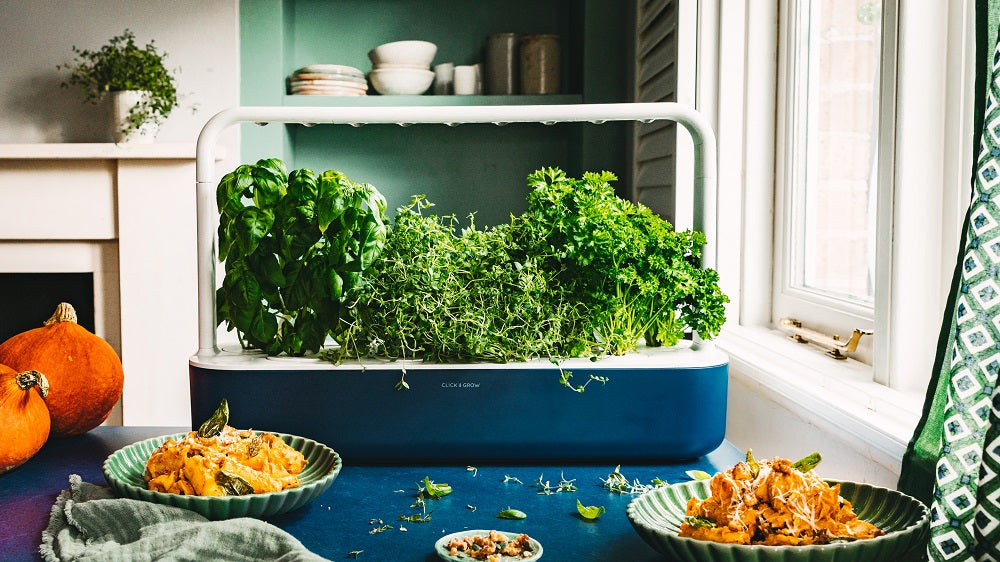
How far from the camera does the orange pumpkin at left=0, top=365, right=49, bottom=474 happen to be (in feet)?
3.36

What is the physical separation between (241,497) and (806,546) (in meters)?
0.52

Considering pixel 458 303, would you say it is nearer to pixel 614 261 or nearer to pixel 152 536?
pixel 614 261

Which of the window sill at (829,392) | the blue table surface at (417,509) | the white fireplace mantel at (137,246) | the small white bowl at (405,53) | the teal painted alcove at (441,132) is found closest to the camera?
the blue table surface at (417,509)

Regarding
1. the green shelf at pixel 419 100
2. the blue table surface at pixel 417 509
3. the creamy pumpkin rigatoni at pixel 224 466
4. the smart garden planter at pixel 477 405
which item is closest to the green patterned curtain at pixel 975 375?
the blue table surface at pixel 417 509

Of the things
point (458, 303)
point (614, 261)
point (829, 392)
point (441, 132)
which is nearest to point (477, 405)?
point (458, 303)

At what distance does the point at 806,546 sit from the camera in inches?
26.5

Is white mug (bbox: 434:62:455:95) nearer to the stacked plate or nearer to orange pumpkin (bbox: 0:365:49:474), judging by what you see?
the stacked plate

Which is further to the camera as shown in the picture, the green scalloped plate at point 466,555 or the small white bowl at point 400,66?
the small white bowl at point 400,66

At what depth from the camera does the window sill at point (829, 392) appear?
3.40 ft

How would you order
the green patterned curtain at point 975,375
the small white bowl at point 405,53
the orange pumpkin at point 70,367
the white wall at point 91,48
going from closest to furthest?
1. the green patterned curtain at point 975,375
2. the orange pumpkin at point 70,367
3. the white wall at point 91,48
4. the small white bowl at point 405,53

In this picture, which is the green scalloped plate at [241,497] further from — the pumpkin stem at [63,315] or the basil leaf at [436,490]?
the pumpkin stem at [63,315]

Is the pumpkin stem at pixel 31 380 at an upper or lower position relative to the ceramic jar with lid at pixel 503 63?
lower

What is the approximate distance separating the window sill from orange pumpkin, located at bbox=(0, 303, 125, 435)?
100 centimetres

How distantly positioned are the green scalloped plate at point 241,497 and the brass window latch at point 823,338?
89cm
